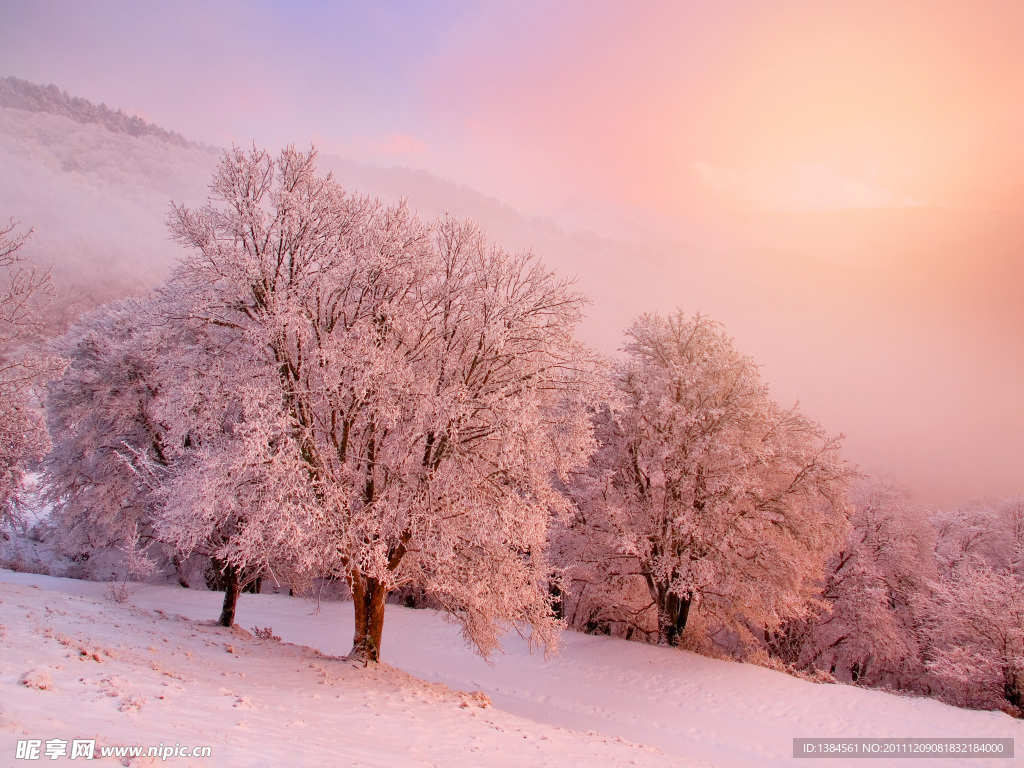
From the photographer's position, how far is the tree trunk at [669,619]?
1992 cm

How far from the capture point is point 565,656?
18.9 metres

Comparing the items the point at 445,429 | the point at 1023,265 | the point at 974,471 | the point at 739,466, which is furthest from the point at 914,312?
the point at 445,429

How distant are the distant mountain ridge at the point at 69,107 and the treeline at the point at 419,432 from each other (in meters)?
170

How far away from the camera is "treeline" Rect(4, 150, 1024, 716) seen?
10305mm

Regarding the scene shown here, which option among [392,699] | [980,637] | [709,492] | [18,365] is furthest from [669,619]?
[18,365]

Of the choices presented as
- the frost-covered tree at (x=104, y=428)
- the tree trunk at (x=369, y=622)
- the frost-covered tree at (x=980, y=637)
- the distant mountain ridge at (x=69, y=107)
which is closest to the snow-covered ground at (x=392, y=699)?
the tree trunk at (x=369, y=622)

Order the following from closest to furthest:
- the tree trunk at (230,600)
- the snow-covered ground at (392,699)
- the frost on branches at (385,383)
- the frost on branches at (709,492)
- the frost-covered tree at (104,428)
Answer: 1. the snow-covered ground at (392,699)
2. the frost on branches at (385,383)
3. the tree trunk at (230,600)
4. the frost on branches at (709,492)
5. the frost-covered tree at (104,428)

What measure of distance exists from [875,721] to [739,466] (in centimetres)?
763

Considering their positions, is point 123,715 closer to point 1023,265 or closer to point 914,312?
point 914,312

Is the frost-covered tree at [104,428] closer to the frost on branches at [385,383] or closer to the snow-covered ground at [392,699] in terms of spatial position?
the snow-covered ground at [392,699]

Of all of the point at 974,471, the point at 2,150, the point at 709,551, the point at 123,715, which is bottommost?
the point at 123,715

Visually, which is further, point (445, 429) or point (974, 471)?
point (974, 471)

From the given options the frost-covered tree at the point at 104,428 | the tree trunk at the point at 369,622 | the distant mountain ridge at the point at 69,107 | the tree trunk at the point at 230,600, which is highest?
the distant mountain ridge at the point at 69,107

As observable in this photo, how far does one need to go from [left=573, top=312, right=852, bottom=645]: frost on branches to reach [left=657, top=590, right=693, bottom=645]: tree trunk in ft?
0.15
